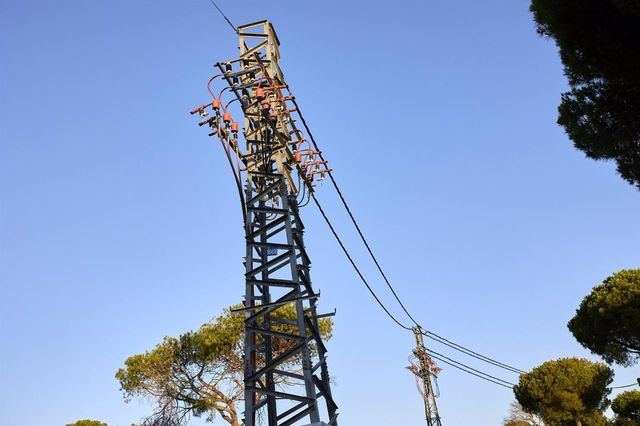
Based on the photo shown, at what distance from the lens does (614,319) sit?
1853 centimetres

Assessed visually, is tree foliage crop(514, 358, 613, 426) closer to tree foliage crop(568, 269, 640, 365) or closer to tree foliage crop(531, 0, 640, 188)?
tree foliage crop(568, 269, 640, 365)

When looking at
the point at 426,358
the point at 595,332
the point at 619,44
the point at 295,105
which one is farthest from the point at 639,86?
the point at 426,358

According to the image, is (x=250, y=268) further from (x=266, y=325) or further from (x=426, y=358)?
(x=426, y=358)

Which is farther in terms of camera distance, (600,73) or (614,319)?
(614,319)

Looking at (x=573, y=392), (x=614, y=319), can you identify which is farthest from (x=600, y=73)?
(x=573, y=392)

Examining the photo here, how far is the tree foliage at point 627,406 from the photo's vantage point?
2311 cm

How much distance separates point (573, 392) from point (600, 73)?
2146 centimetres

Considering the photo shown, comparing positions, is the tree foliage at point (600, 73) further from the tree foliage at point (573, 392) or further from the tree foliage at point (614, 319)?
the tree foliage at point (573, 392)

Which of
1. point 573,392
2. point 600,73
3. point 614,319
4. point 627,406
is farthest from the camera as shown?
point 627,406

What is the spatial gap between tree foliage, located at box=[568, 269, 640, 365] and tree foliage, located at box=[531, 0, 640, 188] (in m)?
14.4

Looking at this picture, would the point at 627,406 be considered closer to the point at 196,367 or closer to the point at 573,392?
the point at 573,392

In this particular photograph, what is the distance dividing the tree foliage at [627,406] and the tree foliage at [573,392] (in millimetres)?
1140

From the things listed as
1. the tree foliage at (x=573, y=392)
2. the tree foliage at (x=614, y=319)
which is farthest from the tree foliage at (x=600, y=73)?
the tree foliage at (x=573, y=392)

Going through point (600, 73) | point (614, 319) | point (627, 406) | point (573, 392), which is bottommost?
point (627, 406)
